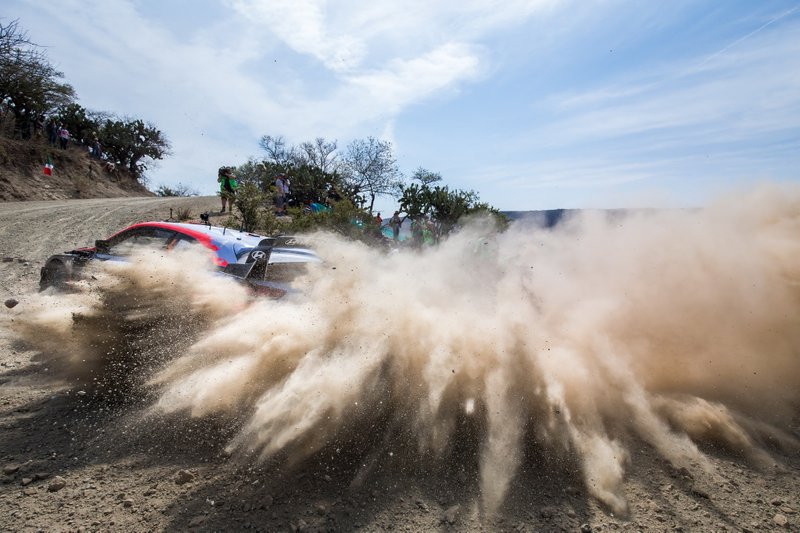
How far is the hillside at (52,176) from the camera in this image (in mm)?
15992

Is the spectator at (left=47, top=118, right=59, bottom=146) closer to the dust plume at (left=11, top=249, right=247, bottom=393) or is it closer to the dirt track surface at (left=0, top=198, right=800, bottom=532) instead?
the dust plume at (left=11, top=249, right=247, bottom=393)

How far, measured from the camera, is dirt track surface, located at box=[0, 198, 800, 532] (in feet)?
7.71

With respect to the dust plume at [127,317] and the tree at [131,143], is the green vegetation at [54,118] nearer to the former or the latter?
the tree at [131,143]

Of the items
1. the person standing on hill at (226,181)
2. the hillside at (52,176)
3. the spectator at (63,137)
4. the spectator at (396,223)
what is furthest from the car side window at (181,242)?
the spectator at (63,137)

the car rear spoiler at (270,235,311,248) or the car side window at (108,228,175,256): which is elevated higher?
the car rear spoiler at (270,235,311,248)

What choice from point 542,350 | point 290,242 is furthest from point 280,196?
point 542,350

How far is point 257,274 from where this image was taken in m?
4.07

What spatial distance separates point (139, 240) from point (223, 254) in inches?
61.8

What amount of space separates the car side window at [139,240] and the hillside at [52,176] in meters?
14.1

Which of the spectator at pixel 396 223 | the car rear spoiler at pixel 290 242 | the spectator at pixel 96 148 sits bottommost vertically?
the car rear spoiler at pixel 290 242

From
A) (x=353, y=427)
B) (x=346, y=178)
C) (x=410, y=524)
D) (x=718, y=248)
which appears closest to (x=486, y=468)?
(x=410, y=524)

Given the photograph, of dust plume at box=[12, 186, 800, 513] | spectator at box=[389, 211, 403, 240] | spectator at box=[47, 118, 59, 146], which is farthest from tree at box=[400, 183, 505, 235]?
spectator at box=[47, 118, 59, 146]

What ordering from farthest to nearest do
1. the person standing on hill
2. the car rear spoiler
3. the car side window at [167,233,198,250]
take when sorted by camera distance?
the person standing on hill → the car side window at [167,233,198,250] → the car rear spoiler

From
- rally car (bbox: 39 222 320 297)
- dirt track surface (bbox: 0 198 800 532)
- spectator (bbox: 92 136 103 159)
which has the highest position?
spectator (bbox: 92 136 103 159)
